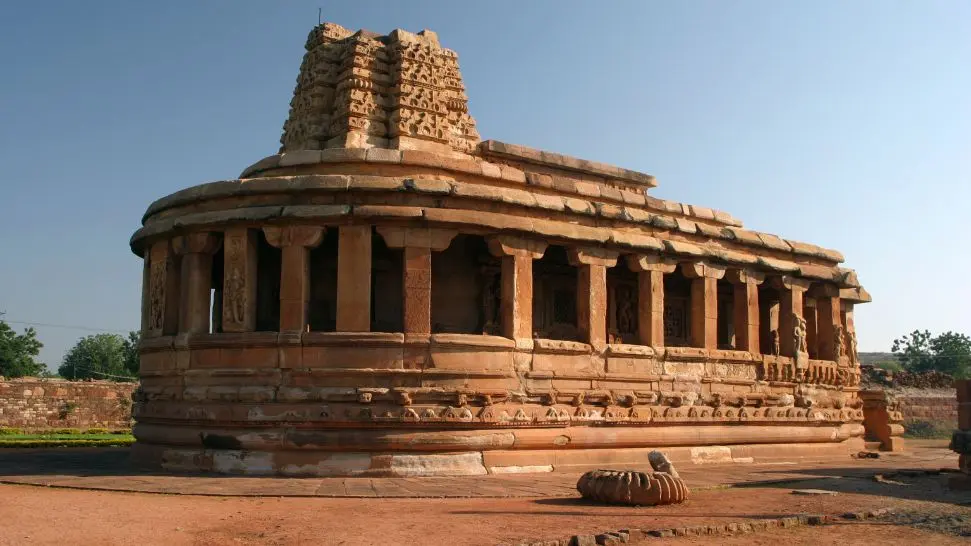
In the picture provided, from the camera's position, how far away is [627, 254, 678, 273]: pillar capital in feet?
54.2

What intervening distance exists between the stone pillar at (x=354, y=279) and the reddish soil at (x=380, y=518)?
3.56m

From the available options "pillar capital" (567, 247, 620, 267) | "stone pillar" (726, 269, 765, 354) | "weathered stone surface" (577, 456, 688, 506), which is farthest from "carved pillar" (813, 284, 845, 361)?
"weathered stone surface" (577, 456, 688, 506)

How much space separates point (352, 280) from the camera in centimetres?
1385

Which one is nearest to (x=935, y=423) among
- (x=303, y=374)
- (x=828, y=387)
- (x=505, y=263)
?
(x=828, y=387)

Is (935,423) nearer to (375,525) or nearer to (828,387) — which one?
(828,387)

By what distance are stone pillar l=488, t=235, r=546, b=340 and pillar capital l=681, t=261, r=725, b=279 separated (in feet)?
12.7

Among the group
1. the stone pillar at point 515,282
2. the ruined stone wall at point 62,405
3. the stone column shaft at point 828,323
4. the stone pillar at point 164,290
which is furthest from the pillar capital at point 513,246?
the ruined stone wall at point 62,405

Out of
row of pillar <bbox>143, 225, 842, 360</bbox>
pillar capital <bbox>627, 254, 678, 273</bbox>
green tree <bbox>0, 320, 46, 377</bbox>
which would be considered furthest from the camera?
green tree <bbox>0, 320, 46, 377</bbox>

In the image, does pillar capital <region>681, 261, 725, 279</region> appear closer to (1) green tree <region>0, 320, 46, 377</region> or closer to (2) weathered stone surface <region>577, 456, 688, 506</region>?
(2) weathered stone surface <region>577, 456, 688, 506</region>

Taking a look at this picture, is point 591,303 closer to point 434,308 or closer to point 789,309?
point 434,308

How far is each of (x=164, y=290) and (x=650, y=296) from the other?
8744mm

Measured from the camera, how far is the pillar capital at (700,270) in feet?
57.3

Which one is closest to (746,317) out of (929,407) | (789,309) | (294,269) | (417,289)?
(789,309)

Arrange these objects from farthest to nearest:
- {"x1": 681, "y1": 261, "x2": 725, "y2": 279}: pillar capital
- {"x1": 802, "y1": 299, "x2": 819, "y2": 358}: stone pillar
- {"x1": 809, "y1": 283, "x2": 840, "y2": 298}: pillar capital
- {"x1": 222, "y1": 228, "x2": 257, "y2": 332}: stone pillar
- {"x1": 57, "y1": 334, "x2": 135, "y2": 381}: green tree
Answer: {"x1": 57, "y1": 334, "x2": 135, "y2": 381}: green tree < {"x1": 802, "y1": 299, "x2": 819, "y2": 358}: stone pillar < {"x1": 809, "y1": 283, "x2": 840, "y2": 298}: pillar capital < {"x1": 681, "y1": 261, "x2": 725, "y2": 279}: pillar capital < {"x1": 222, "y1": 228, "x2": 257, "y2": 332}: stone pillar
